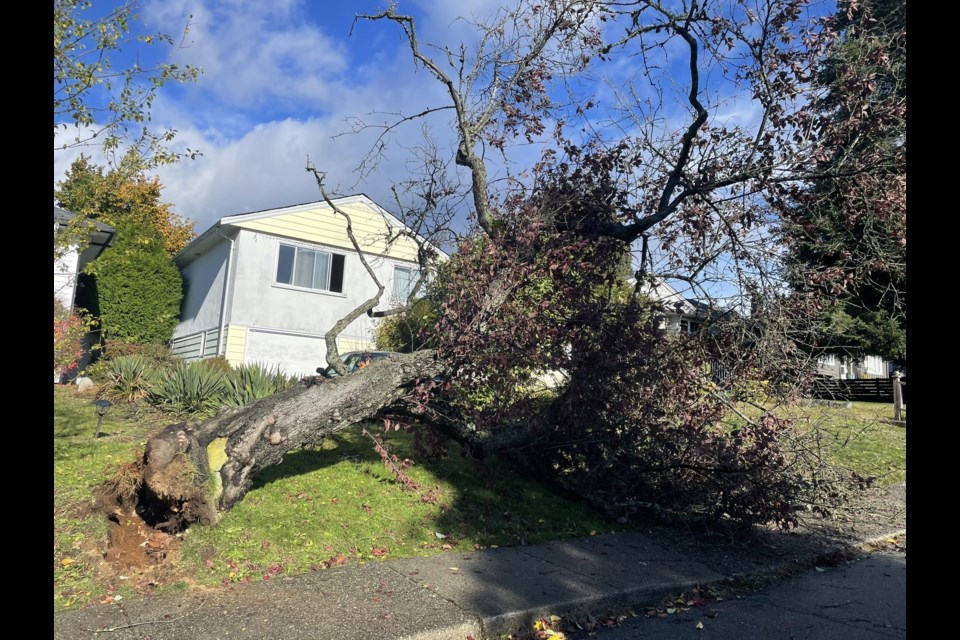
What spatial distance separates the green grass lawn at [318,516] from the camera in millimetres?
4898

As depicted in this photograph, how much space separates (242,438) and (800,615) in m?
4.65

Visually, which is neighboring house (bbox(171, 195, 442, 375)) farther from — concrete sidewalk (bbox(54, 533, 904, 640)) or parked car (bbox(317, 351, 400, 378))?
concrete sidewalk (bbox(54, 533, 904, 640))

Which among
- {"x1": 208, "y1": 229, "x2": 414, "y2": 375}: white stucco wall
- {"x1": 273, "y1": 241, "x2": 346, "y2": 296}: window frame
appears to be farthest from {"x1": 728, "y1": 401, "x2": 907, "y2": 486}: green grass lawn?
{"x1": 273, "y1": 241, "x2": 346, "y2": 296}: window frame

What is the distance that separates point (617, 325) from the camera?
6.70m

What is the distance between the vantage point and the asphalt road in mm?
4430

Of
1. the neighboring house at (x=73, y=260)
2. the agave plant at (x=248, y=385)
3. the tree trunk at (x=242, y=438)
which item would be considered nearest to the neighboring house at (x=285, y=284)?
the neighboring house at (x=73, y=260)

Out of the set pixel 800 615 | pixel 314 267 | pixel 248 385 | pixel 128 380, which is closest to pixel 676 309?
pixel 800 615

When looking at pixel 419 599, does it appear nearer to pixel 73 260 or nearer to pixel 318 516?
pixel 318 516

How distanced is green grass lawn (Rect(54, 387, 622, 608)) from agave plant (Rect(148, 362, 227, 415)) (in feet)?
2.93

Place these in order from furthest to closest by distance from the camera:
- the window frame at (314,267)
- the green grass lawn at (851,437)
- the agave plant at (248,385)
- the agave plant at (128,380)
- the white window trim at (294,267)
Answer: the window frame at (314,267) < the white window trim at (294,267) < the agave plant at (128,380) < the agave plant at (248,385) < the green grass lawn at (851,437)

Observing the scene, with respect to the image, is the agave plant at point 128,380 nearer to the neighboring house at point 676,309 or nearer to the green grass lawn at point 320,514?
the green grass lawn at point 320,514

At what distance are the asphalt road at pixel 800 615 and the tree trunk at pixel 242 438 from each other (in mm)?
2902

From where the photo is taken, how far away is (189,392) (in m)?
9.98
